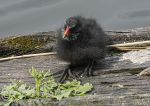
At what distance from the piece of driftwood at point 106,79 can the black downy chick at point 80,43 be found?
0.35ft

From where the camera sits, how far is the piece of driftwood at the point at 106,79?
384 centimetres

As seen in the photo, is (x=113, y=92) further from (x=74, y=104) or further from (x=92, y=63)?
(x=92, y=63)

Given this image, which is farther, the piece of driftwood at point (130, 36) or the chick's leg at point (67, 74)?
the piece of driftwood at point (130, 36)

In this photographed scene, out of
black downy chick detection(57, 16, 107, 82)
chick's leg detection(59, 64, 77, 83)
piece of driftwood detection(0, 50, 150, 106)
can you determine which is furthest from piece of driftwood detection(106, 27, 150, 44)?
chick's leg detection(59, 64, 77, 83)

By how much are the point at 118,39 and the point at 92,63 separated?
78 centimetres

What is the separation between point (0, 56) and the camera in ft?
19.0

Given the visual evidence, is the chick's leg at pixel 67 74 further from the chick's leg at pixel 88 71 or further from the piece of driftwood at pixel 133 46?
the piece of driftwood at pixel 133 46

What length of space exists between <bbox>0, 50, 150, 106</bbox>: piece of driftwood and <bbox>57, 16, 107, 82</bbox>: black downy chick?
105mm

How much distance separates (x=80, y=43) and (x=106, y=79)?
0.83m

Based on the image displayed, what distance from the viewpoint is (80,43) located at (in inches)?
207

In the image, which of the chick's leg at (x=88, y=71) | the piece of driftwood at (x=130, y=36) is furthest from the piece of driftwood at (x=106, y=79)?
the piece of driftwood at (x=130, y=36)

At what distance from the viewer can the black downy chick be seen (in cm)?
519

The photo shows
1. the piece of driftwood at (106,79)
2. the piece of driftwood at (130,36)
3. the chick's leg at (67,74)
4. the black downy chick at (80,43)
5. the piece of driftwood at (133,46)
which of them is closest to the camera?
the piece of driftwood at (106,79)

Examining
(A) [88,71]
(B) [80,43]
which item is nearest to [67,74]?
(A) [88,71]
